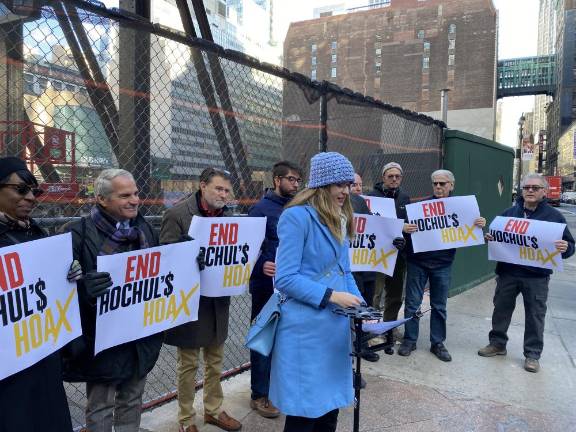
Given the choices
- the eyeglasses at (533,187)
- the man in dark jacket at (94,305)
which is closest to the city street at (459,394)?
the man in dark jacket at (94,305)

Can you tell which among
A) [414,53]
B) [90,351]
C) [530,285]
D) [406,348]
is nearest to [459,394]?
[406,348]

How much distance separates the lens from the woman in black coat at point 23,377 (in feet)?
6.17

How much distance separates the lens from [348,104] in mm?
4828

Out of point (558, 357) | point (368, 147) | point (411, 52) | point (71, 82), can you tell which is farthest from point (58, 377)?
point (411, 52)

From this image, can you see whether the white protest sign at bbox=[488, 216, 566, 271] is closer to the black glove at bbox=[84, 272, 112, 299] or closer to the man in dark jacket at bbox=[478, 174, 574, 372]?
the man in dark jacket at bbox=[478, 174, 574, 372]

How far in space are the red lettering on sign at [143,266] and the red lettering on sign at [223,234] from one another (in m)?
0.50

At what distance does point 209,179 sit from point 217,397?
4.96 feet

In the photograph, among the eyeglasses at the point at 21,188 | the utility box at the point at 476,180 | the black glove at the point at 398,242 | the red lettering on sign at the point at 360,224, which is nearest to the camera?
the eyeglasses at the point at 21,188

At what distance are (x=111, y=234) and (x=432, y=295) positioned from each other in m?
3.48

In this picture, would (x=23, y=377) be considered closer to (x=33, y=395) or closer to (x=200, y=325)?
(x=33, y=395)

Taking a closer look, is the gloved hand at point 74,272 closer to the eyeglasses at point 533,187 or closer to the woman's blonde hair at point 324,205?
the woman's blonde hair at point 324,205

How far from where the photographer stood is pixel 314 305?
2.16 meters

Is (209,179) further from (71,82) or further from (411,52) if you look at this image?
(411,52)

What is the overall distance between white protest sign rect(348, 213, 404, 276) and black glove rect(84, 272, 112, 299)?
2.60 metres
